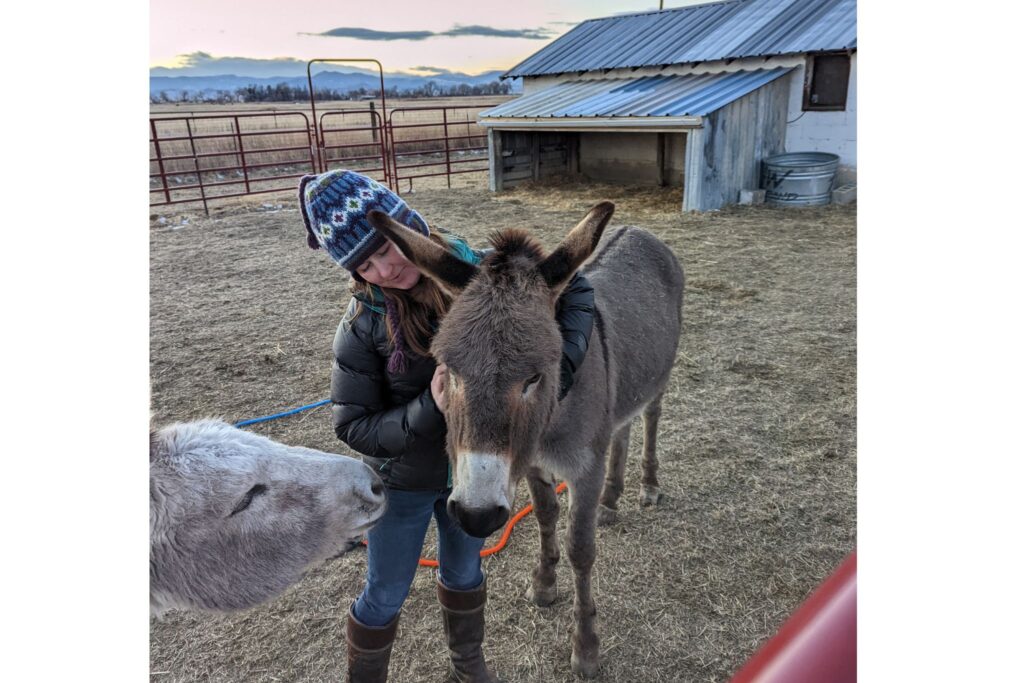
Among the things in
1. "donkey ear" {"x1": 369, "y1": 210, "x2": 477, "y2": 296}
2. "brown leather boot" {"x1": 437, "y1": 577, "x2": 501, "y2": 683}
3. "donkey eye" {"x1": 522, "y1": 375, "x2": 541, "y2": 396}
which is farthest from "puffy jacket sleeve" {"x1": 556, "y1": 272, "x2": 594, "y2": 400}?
"brown leather boot" {"x1": 437, "y1": 577, "x2": 501, "y2": 683}

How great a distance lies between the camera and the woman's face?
5.33 feet

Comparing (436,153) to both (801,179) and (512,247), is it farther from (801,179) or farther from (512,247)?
(512,247)

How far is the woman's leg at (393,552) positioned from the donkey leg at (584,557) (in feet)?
1.98

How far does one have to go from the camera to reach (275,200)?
43.4 feet

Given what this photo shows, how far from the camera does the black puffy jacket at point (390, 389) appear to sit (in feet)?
5.46

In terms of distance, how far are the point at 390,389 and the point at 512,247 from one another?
0.57 metres

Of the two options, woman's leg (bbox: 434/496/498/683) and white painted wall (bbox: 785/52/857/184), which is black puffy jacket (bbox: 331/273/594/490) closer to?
woman's leg (bbox: 434/496/498/683)

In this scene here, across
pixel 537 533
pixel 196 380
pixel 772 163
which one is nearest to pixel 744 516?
pixel 537 533

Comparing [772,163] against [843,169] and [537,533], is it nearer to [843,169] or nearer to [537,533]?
[843,169]

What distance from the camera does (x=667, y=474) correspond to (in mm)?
3578

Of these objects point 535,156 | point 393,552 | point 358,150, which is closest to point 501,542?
point 393,552

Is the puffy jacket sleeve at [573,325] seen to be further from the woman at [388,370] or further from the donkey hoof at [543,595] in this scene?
the donkey hoof at [543,595]

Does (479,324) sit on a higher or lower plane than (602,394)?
higher

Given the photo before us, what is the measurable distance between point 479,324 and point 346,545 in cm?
91
